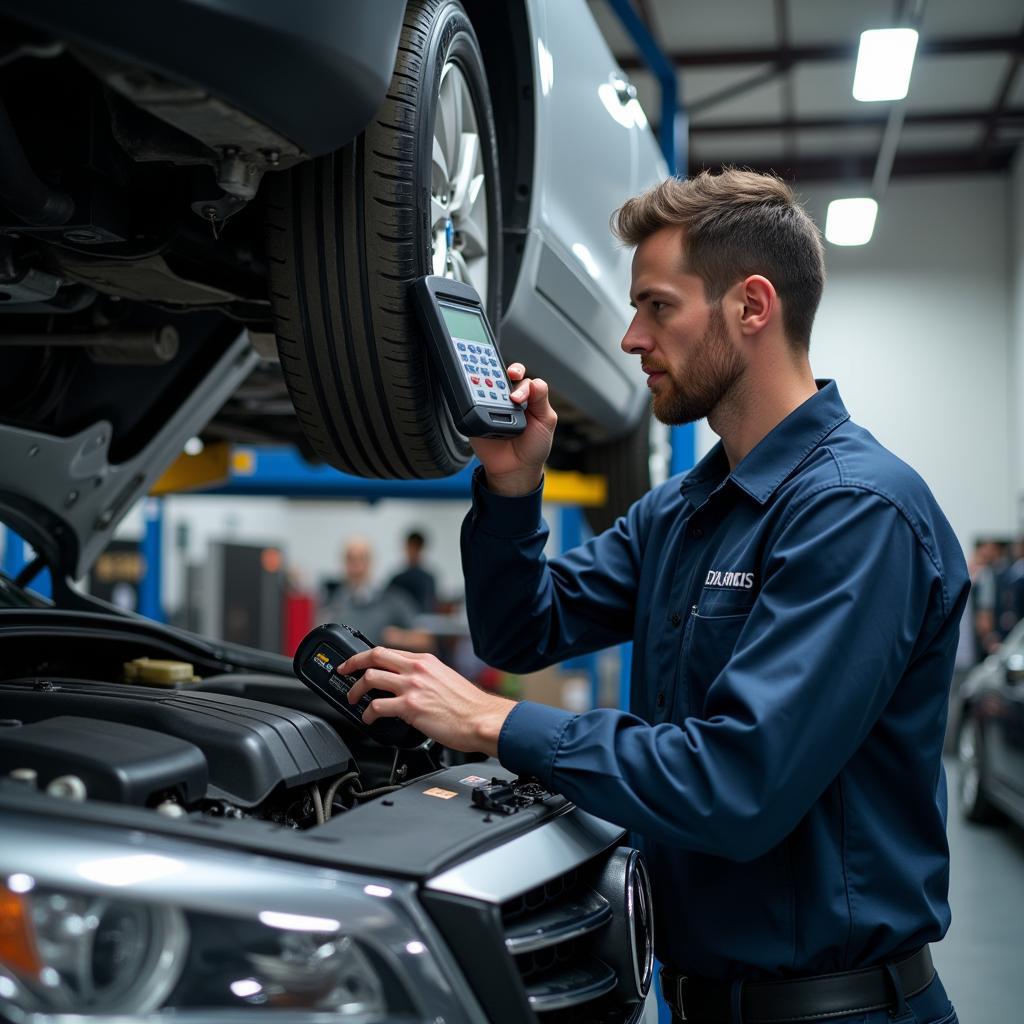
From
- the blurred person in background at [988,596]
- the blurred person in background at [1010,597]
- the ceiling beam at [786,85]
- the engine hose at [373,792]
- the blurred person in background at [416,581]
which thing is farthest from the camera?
the ceiling beam at [786,85]

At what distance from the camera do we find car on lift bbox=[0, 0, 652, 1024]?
2.86 feet

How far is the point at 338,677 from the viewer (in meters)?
1.42

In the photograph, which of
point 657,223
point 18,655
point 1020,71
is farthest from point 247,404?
point 1020,71

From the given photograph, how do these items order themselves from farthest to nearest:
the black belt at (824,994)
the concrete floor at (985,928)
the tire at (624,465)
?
the tire at (624,465)
the concrete floor at (985,928)
the black belt at (824,994)

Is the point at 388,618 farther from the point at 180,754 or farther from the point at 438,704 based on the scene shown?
the point at 180,754

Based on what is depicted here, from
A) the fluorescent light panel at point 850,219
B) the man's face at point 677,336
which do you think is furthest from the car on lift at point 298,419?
the fluorescent light panel at point 850,219

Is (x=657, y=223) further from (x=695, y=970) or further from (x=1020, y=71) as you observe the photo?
(x=1020, y=71)

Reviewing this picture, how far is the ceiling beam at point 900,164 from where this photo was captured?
11.5 meters

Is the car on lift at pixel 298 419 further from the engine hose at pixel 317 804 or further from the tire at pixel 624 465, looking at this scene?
the tire at pixel 624 465

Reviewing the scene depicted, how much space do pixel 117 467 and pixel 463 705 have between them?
125cm

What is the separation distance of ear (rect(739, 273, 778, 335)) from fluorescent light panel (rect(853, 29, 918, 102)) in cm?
362

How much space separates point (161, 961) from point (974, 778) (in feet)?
18.6

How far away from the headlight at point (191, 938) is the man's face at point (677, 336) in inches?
32.1

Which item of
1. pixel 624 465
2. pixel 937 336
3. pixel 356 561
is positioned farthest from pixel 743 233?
pixel 937 336
